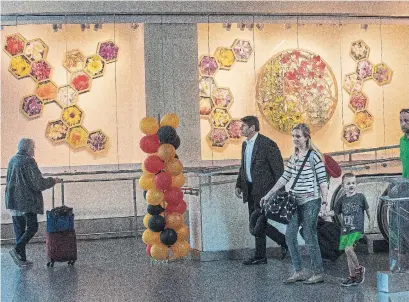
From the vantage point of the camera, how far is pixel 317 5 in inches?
627

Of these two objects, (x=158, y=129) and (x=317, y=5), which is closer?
(x=158, y=129)

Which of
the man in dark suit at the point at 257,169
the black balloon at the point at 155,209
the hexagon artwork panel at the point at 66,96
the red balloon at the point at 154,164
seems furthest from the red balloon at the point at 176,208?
the hexagon artwork panel at the point at 66,96

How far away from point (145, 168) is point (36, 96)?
4637 mm

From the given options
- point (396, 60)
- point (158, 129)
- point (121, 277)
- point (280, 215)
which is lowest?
point (121, 277)

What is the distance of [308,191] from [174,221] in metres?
2.56

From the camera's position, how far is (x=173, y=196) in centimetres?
1096

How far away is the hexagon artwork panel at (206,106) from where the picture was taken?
15617 mm

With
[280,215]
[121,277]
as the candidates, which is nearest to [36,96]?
[121,277]

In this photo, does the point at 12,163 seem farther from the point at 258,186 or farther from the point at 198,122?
the point at 198,122

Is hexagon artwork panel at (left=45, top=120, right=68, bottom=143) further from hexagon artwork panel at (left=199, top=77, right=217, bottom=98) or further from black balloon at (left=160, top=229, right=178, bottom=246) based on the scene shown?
black balloon at (left=160, top=229, right=178, bottom=246)

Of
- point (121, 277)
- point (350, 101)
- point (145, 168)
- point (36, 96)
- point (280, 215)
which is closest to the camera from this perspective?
point (280, 215)

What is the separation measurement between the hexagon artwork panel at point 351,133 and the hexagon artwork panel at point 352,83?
2.09 ft

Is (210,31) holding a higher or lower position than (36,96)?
higher

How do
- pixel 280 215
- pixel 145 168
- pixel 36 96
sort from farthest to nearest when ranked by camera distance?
pixel 36 96 < pixel 145 168 < pixel 280 215
